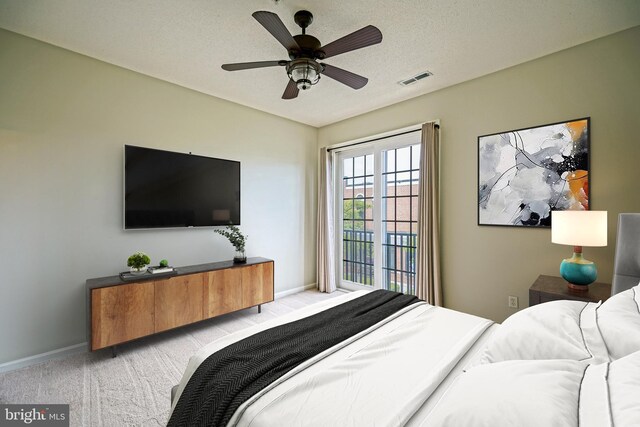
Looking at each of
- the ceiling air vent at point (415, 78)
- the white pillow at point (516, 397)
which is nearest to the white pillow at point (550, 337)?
the white pillow at point (516, 397)

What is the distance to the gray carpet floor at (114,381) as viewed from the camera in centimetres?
178

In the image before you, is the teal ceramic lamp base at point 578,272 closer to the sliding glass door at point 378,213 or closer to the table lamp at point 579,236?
the table lamp at point 579,236

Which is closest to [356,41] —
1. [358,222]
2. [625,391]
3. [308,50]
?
[308,50]

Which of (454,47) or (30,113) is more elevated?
(454,47)

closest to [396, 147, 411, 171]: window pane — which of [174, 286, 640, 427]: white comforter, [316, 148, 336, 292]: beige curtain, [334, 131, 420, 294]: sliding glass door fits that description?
[334, 131, 420, 294]: sliding glass door

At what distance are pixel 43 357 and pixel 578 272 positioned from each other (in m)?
4.41

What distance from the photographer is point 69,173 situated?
8.36 feet

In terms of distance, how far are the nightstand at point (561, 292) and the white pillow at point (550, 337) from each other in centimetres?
90

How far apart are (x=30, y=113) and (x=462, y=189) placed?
13.7 ft

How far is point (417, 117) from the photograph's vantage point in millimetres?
3500

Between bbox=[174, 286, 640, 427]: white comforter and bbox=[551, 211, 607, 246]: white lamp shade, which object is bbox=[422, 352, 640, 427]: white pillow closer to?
bbox=[174, 286, 640, 427]: white comforter

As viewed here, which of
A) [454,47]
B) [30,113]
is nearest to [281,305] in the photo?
[30,113]

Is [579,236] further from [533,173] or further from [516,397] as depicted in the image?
[516,397]

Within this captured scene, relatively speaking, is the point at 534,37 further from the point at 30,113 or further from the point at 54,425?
the point at 54,425
